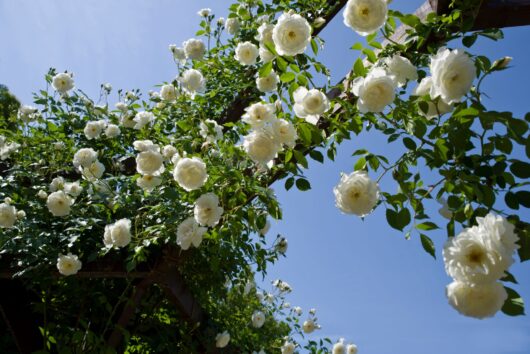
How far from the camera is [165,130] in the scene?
3.16m

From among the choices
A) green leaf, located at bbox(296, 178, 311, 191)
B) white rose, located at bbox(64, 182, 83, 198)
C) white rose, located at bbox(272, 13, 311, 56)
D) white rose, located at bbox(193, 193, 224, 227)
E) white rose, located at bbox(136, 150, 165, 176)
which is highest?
white rose, located at bbox(64, 182, 83, 198)

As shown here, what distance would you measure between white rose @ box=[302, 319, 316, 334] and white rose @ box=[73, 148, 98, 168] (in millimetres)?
2521

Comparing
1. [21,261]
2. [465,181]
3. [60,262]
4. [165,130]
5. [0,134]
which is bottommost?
[465,181]

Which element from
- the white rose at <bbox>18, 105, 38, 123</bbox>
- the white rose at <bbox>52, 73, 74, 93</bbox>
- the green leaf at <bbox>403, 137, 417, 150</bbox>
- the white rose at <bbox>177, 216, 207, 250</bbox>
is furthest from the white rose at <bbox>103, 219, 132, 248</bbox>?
the white rose at <bbox>18, 105, 38, 123</bbox>

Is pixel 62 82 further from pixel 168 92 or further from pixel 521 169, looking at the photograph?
pixel 521 169

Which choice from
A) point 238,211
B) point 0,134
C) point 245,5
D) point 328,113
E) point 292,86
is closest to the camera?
point 292,86

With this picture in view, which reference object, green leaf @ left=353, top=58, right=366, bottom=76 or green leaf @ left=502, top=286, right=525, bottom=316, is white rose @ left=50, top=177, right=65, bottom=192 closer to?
green leaf @ left=353, top=58, right=366, bottom=76

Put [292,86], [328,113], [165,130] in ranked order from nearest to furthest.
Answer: [292,86] → [328,113] → [165,130]

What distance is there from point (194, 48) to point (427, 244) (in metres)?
1.97

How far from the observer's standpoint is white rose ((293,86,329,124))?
145 cm

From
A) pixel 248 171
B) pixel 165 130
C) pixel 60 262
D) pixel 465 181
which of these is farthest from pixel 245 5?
pixel 465 181

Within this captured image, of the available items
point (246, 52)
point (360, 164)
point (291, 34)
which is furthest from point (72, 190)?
point (360, 164)

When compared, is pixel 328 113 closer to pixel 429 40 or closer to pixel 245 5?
pixel 429 40

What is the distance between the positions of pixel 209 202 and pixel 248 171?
1.44 feet
